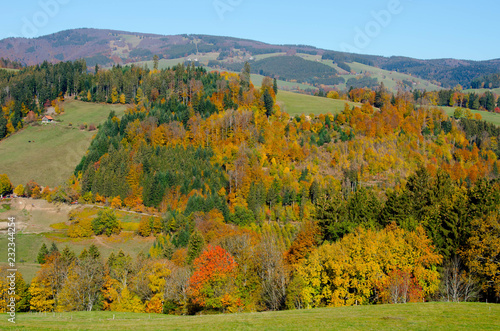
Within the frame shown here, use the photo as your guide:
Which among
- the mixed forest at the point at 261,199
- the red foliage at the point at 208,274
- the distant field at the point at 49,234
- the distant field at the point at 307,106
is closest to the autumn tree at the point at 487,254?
the mixed forest at the point at 261,199

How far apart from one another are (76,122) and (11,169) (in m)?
42.5

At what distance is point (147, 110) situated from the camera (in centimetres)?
16350

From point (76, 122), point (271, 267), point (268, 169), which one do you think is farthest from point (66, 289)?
point (76, 122)

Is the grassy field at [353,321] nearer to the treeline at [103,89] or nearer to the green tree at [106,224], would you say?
the green tree at [106,224]

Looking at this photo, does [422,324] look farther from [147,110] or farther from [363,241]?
[147,110]

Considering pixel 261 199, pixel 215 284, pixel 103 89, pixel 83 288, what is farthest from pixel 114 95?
pixel 215 284

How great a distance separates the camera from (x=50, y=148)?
151m

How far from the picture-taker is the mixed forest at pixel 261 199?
149 ft

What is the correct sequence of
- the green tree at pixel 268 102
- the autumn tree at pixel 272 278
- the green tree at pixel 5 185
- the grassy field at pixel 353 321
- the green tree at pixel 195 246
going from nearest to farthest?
the grassy field at pixel 353 321 < the autumn tree at pixel 272 278 < the green tree at pixel 195 246 < the green tree at pixel 5 185 < the green tree at pixel 268 102

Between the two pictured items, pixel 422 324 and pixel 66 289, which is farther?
pixel 66 289

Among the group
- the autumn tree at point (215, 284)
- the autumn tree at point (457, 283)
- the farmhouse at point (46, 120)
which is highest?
the farmhouse at point (46, 120)

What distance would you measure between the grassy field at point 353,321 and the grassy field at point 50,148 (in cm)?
11226

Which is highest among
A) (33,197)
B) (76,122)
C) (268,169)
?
(76,122)

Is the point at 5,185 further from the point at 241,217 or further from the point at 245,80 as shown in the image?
the point at 245,80
